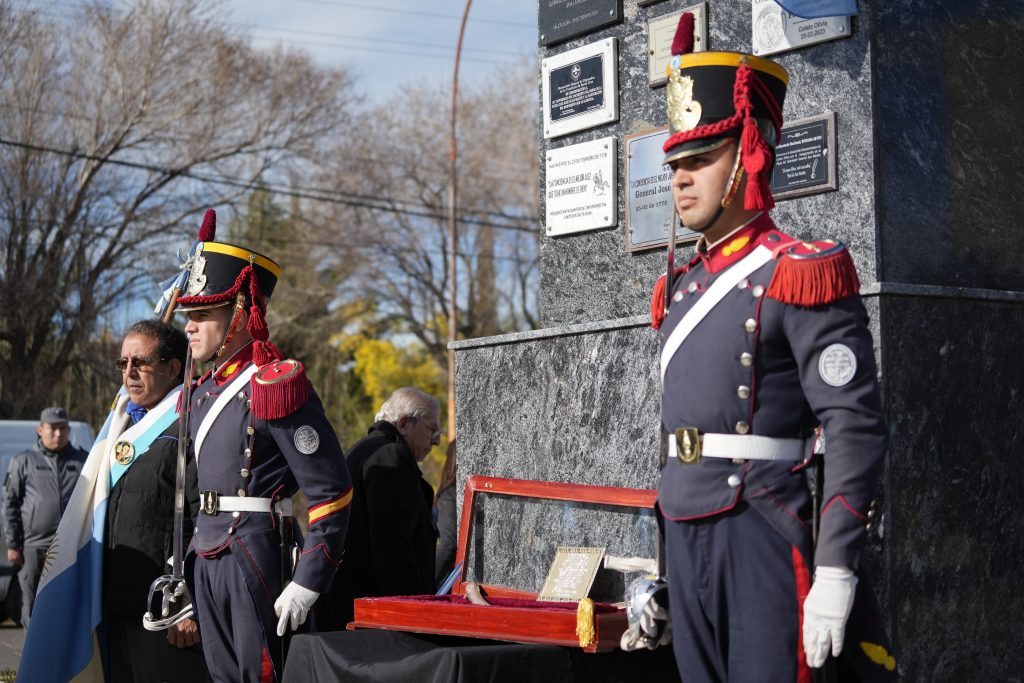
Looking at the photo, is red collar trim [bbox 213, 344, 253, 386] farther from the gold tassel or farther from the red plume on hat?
the red plume on hat

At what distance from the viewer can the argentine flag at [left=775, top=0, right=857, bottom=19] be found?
4336 millimetres

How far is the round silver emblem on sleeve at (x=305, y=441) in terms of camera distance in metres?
4.59

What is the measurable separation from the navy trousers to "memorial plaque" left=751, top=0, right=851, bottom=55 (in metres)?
1.85

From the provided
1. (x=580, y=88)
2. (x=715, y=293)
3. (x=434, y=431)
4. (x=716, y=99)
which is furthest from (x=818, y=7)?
(x=434, y=431)

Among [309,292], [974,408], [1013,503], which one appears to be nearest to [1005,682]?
[1013,503]

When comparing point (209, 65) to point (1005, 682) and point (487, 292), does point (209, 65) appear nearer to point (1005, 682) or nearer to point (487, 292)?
point (487, 292)

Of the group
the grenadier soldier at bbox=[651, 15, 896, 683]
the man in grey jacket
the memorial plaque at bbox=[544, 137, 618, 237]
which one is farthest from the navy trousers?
the man in grey jacket

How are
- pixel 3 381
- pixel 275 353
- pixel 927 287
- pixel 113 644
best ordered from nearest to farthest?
pixel 927 287 → pixel 275 353 → pixel 113 644 → pixel 3 381

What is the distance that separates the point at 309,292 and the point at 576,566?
31.1m

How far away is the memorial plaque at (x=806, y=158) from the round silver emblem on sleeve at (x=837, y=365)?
1.38 meters

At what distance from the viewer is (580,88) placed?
542 cm

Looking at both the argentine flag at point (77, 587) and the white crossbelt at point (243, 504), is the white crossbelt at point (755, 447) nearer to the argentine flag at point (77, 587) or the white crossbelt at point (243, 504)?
the white crossbelt at point (243, 504)

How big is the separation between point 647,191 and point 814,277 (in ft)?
6.59

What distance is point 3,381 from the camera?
23281 mm
